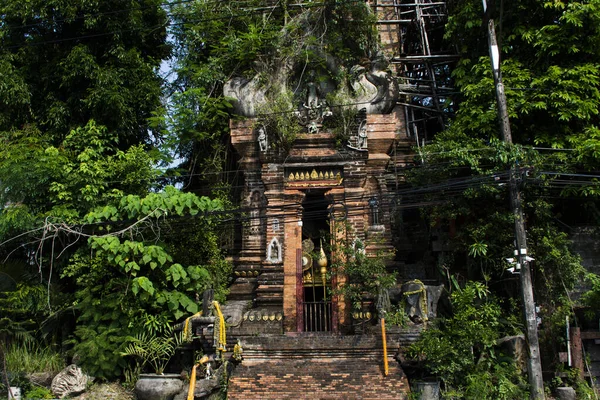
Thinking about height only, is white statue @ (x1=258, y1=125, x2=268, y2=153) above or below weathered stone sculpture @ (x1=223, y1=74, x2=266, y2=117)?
below

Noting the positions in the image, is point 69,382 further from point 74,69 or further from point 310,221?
point 74,69

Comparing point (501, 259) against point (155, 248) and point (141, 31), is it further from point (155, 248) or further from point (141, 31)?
point (141, 31)

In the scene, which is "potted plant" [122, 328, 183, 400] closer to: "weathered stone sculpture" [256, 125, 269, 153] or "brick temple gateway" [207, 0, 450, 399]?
"brick temple gateway" [207, 0, 450, 399]

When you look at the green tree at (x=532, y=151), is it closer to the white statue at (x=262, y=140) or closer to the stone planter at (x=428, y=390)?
the stone planter at (x=428, y=390)

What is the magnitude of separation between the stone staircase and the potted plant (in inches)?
48.8

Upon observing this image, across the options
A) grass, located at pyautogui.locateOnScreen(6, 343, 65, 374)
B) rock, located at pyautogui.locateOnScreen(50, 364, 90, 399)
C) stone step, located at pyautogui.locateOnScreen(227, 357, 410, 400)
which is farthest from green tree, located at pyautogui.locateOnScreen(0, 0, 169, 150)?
stone step, located at pyautogui.locateOnScreen(227, 357, 410, 400)

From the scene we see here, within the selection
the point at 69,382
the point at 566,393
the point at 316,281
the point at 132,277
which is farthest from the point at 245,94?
the point at 566,393

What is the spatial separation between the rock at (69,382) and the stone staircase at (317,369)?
11.5 ft

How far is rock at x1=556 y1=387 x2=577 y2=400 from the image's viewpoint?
1137 cm

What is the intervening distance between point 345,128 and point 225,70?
159 inches

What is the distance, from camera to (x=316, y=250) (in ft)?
47.4

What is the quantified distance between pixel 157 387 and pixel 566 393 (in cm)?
771

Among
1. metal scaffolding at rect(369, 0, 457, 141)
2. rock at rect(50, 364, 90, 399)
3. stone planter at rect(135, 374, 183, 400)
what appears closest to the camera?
stone planter at rect(135, 374, 183, 400)

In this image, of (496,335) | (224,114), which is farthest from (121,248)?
(496,335)
